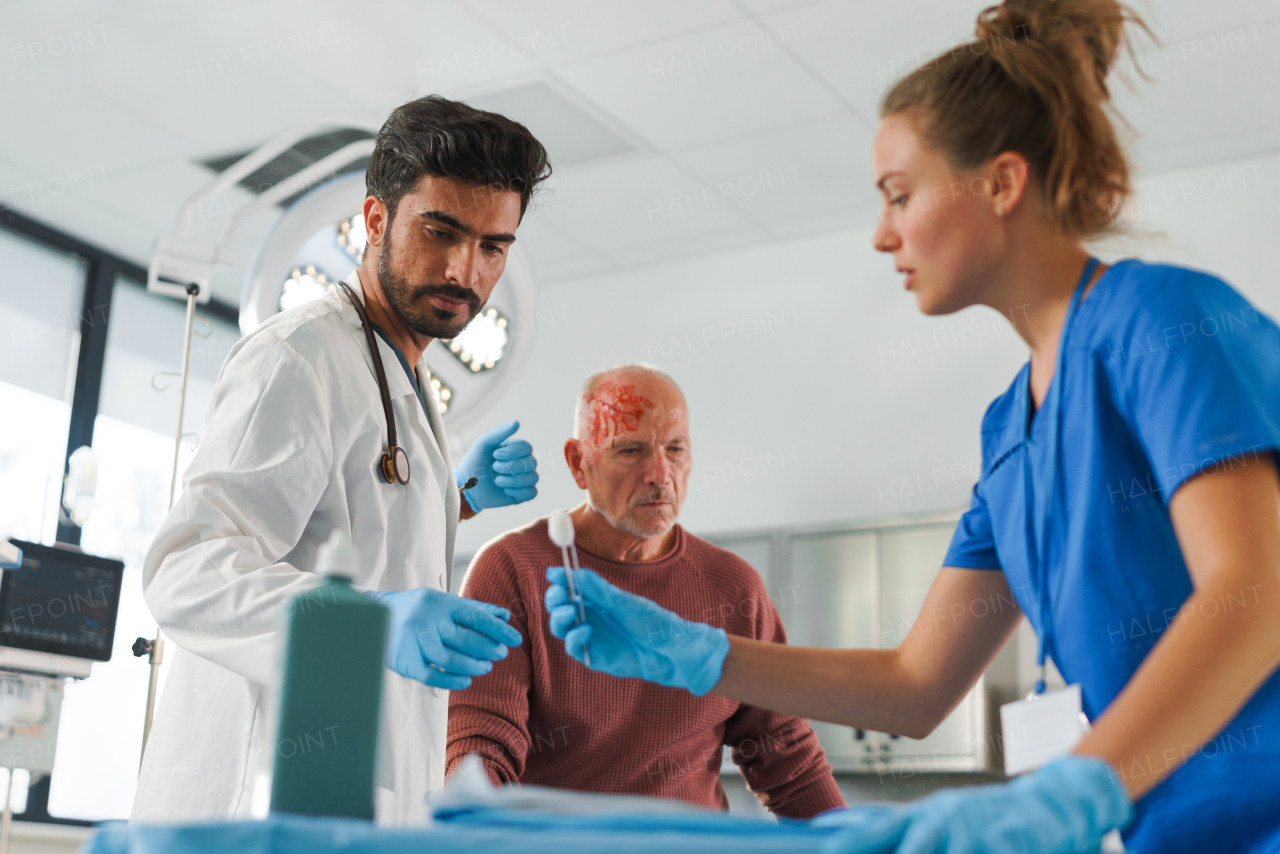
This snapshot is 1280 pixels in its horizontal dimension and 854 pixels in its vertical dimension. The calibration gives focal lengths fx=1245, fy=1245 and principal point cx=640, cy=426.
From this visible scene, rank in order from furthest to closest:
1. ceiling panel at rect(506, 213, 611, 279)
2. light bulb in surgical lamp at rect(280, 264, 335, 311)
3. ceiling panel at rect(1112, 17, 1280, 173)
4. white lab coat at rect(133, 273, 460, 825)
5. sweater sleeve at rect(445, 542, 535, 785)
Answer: ceiling panel at rect(506, 213, 611, 279) < ceiling panel at rect(1112, 17, 1280, 173) < light bulb in surgical lamp at rect(280, 264, 335, 311) < sweater sleeve at rect(445, 542, 535, 785) < white lab coat at rect(133, 273, 460, 825)

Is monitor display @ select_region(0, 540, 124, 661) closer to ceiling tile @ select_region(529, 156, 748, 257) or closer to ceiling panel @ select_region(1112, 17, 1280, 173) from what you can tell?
ceiling tile @ select_region(529, 156, 748, 257)

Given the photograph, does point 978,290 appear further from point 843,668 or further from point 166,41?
point 166,41

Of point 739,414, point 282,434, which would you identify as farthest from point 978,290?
point 739,414

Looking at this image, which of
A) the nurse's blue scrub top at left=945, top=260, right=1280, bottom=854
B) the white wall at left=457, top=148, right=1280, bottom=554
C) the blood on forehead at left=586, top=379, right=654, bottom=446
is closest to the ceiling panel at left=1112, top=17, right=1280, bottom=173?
the white wall at left=457, top=148, right=1280, bottom=554

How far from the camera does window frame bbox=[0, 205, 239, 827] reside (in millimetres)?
4719

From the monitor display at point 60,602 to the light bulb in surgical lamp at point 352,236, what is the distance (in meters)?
1.19

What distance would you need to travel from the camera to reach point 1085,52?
1.15 m

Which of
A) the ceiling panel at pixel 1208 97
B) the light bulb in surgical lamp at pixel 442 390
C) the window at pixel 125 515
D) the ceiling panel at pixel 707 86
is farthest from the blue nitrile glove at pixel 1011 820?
the window at pixel 125 515

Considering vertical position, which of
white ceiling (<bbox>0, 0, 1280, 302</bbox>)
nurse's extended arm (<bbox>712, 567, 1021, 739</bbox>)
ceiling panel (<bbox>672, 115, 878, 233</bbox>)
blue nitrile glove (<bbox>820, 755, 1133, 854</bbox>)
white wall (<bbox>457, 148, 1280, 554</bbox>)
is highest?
ceiling panel (<bbox>672, 115, 878, 233</bbox>)

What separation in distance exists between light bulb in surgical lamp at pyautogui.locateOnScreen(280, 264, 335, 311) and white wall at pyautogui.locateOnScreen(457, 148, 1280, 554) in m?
1.88

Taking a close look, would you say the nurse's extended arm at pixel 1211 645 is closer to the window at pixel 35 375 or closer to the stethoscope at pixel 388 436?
the stethoscope at pixel 388 436

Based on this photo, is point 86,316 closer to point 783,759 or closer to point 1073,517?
point 783,759

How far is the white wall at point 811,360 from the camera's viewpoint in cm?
432

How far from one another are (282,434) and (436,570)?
36 centimetres
